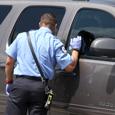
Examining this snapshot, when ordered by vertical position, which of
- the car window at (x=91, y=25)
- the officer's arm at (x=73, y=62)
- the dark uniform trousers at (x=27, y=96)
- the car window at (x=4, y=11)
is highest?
the car window at (x=91, y=25)

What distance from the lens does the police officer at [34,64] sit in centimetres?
551

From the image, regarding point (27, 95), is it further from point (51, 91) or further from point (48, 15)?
point (48, 15)

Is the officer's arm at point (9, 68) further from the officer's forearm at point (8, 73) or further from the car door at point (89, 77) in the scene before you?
the car door at point (89, 77)

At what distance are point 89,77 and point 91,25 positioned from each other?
0.63 m

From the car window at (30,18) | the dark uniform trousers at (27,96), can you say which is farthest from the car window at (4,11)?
the dark uniform trousers at (27,96)

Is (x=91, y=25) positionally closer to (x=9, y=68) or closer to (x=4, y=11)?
(x=9, y=68)

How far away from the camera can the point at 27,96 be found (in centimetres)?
552

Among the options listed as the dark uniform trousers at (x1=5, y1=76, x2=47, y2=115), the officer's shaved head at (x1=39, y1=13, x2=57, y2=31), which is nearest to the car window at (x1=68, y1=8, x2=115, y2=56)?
the officer's shaved head at (x1=39, y1=13, x2=57, y2=31)

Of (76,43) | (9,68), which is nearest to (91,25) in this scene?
(76,43)

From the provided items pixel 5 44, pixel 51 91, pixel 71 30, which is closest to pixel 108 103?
pixel 51 91

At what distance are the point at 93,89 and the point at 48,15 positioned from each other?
36.3 inches

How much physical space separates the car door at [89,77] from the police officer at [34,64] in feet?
0.57

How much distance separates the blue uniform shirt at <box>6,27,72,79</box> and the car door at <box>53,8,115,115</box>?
250mm

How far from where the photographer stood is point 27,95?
18.1 ft
